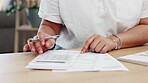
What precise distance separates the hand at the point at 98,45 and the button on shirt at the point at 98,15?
24 cm

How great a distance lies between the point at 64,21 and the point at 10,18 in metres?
2.28

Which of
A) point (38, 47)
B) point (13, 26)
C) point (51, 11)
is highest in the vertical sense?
point (51, 11)

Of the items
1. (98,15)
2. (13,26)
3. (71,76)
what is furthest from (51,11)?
(13,26)

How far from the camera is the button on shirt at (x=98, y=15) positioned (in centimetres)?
115

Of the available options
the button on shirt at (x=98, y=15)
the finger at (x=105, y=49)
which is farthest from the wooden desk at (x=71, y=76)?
the button on shirt at (x=98, y=15)

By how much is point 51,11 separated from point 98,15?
250mm

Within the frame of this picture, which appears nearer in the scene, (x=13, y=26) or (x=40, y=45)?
(x=40, y=45)

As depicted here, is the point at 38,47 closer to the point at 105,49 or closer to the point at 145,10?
the point at 105,49

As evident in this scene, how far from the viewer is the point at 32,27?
305cm

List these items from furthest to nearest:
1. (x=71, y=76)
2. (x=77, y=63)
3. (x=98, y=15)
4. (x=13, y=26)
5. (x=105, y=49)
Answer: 1. (x=13, y=26)
2. (x=98, y=15)
3. (x=105, y=49)
4. (x=77, y=63)
5. (x=71, y=76)

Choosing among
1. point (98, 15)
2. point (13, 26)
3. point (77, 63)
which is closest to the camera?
point (77, 63)

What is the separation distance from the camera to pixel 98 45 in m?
0.91

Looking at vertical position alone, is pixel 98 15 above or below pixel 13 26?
above

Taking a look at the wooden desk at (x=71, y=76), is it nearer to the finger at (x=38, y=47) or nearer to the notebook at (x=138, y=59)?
the notebook at (x=138, y=59)
